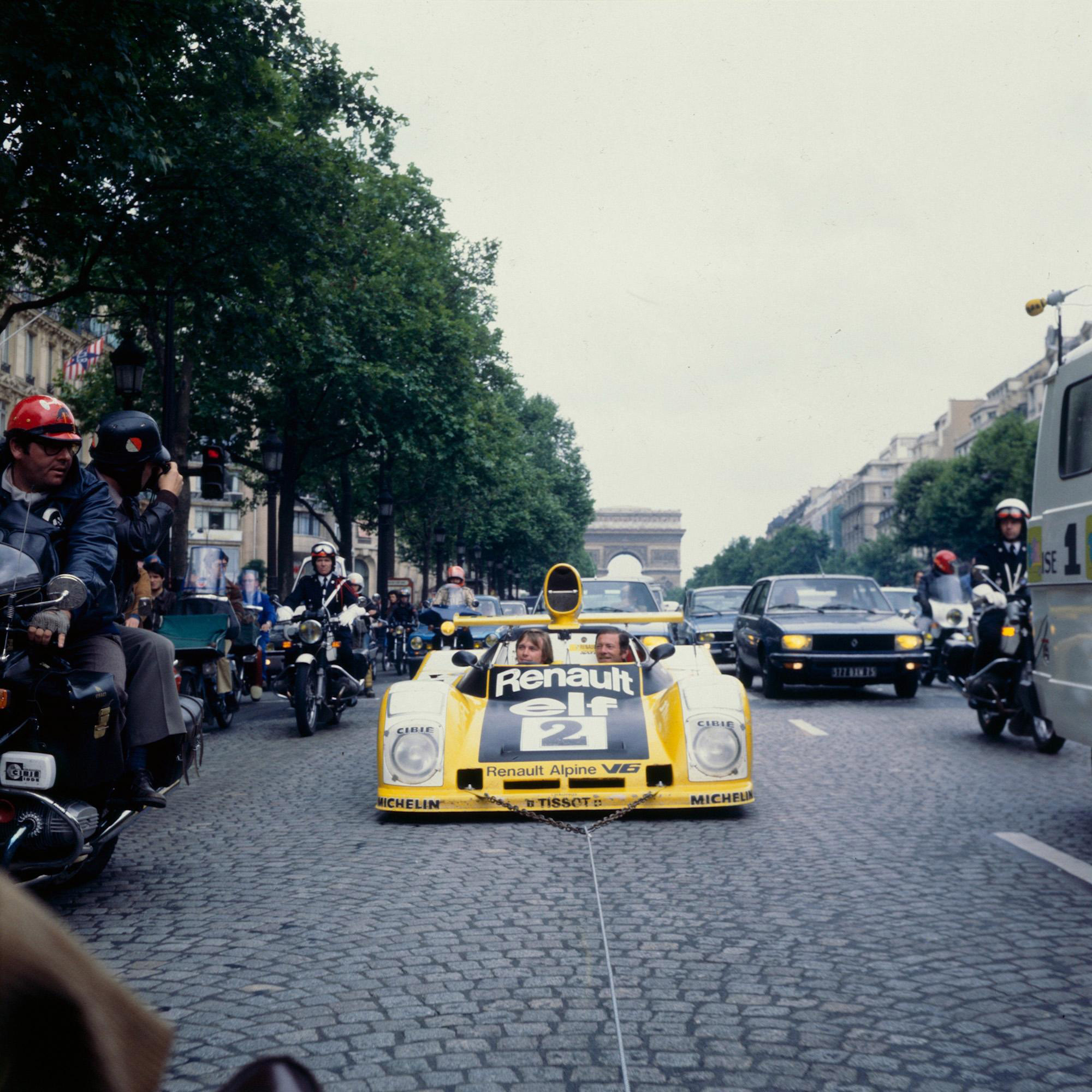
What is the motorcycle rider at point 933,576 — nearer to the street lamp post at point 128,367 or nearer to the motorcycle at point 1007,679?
the motorcycle at point 1007,679

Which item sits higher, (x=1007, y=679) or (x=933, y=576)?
(x=933, y=576)

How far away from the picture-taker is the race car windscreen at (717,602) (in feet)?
94.5

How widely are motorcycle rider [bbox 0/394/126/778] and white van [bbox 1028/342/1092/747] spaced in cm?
474

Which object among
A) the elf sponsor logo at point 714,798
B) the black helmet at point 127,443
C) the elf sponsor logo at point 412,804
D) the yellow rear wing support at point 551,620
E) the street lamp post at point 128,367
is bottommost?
the elf sponsor logo at point 412,804

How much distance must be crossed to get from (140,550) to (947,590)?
14486 mm

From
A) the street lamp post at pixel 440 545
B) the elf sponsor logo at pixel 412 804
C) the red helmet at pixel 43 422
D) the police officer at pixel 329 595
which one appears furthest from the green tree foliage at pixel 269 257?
the red helmet at pixel 43 422

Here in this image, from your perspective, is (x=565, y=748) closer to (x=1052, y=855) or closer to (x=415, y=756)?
(x=415, y=756)

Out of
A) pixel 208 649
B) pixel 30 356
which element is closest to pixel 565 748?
pixel 208 649

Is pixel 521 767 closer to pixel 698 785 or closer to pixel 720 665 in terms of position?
pixel 698 785

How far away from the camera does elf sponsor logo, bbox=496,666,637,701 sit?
8.58 m

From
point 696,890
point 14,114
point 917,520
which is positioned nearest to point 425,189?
point 14,114

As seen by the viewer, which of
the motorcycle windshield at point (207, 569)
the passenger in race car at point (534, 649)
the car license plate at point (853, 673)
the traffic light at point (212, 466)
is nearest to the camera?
the passenger in race car at point (534, 649)

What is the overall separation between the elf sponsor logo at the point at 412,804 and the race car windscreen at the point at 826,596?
11066mm

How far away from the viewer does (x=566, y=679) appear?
28.4 ft
